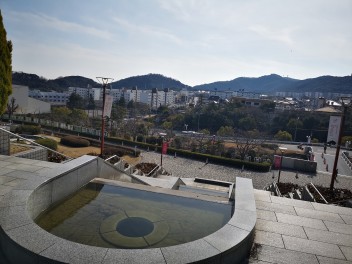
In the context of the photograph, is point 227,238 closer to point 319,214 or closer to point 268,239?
point 268,239

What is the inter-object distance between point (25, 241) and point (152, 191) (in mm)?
3676

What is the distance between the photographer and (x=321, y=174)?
81.6 ft

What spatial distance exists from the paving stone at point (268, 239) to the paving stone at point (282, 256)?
0.16 m

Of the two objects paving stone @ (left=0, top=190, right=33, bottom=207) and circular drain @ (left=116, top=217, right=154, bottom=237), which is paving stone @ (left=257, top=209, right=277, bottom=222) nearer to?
circular drain @ (left=116, top=217, right=154, bottom=237)

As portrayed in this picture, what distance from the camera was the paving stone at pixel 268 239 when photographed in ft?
16.7

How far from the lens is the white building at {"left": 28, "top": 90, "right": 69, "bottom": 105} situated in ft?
275

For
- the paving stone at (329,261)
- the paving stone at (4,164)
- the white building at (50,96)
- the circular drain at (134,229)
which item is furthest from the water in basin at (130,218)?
the white building at (50,96)

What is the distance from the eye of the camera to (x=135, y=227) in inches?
210

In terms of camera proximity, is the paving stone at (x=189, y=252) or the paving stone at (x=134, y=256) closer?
the paving stone at (x=134, y=256)

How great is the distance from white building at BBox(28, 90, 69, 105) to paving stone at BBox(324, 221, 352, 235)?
85.9 m

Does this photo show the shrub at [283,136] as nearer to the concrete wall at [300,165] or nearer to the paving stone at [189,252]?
the concrete wall at [300,165]

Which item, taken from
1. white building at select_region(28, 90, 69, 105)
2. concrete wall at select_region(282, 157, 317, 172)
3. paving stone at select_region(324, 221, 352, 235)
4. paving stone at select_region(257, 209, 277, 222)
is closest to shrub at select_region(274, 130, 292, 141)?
concrete wall at select_region(282, 157, 317, 172)

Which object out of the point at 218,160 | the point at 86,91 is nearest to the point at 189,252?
the point at 218,160

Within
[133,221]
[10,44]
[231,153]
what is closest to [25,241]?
[133,221]
